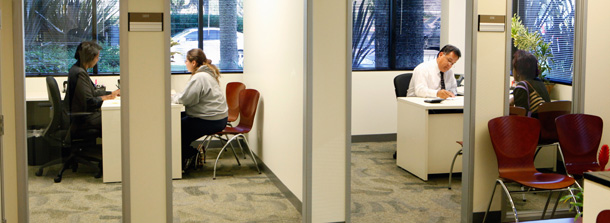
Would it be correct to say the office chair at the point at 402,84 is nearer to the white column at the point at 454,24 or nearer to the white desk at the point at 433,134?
the white desk at the point at 433,134

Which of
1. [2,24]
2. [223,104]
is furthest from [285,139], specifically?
[2,24]

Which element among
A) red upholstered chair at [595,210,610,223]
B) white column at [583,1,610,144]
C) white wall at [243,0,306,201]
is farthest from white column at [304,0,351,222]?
red upholstered chair at [595,210,610,223]

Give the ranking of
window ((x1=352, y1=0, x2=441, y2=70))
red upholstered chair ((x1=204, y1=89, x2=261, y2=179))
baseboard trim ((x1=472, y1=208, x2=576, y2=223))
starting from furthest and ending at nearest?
window ((x1=352, y1=0, x2=441, y2=70)) < red upholstered chair ((x1=204, y1=89, x2=261, y2=179)) < baseboard trim ((x1=472, y1=208, x2=576, y2=223))

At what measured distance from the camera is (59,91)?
434 cm

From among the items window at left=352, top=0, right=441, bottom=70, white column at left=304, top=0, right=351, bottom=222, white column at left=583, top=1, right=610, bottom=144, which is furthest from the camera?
window at left=352, top=0, right=441, bottom=70

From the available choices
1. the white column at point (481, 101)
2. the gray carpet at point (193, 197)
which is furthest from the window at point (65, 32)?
the white column at point (481, 101)

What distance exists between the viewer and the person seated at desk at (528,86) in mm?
5359

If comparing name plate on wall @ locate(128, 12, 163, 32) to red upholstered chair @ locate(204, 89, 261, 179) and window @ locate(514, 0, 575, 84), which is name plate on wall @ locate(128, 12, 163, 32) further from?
window @ locate(514, 0, 575, 84)

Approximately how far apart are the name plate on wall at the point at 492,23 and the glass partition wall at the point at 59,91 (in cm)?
268

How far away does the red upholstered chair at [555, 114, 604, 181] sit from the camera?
205 inches

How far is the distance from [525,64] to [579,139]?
2.46 feet

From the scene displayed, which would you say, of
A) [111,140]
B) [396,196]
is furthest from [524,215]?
[111,140]

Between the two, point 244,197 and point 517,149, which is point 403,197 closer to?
point 517,149

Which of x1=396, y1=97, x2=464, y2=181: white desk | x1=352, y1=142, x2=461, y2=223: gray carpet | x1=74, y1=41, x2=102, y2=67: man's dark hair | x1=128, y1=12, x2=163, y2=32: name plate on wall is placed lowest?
x1=352, y1=142, x2=461, y2=223: gray carpet
